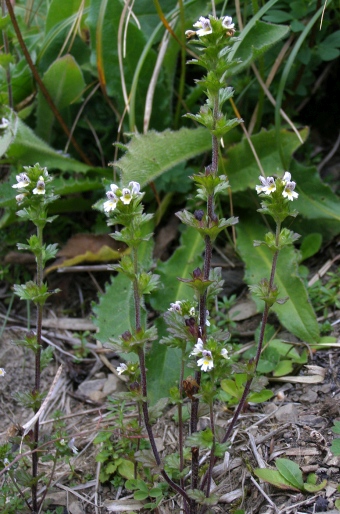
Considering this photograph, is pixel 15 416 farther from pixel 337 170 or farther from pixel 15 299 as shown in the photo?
pixel 337 170

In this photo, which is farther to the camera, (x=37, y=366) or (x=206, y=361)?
(x=37, y=366)

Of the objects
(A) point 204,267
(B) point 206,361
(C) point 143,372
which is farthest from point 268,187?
(C) point 143,372

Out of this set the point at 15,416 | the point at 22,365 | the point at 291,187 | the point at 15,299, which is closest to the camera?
the point at 291,187

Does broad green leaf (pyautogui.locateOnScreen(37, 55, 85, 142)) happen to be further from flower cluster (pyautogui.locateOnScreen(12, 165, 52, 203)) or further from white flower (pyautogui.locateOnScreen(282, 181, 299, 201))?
white flower (pyautogui.locateOnScreen(282, 181, 299, 201))

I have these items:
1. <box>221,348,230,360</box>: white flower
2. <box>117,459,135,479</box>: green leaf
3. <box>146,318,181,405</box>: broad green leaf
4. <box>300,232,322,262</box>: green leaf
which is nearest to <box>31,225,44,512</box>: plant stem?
<box>117,459,135,479</box>: green leaf

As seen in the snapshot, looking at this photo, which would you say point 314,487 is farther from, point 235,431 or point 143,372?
point 143,372

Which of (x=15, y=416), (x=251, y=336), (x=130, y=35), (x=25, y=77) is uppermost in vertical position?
(x=130, y=35)

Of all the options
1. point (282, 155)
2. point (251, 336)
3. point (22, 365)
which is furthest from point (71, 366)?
point (282, 155)
